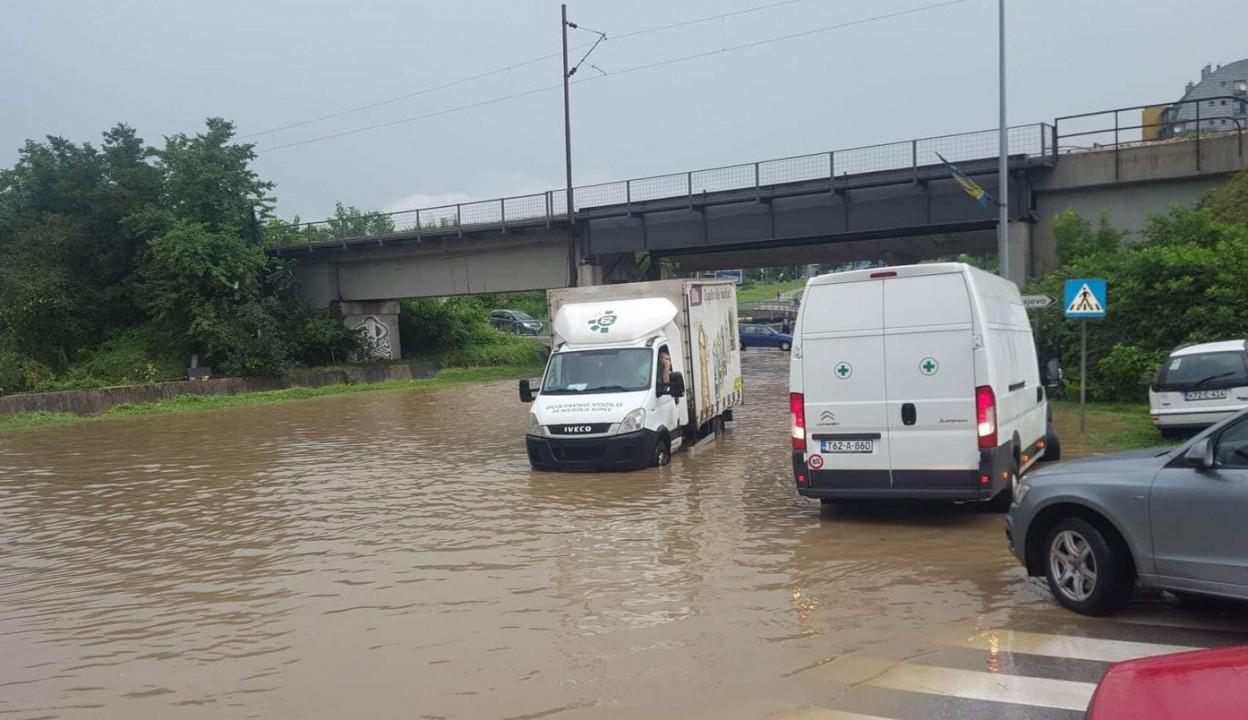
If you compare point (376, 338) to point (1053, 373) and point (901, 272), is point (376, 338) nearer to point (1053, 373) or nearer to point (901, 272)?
point (1053, 373)

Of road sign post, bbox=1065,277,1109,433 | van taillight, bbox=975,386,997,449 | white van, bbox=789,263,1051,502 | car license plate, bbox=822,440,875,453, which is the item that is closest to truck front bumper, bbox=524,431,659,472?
white van, bbox=789,263,1051,502

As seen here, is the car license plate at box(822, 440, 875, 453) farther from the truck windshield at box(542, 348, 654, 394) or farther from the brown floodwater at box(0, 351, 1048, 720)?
the truck windshield at box(542, 348, 654, 394)

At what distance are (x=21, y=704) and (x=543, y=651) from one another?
10.7 feet

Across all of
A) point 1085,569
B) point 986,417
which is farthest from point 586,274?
point 1085,569

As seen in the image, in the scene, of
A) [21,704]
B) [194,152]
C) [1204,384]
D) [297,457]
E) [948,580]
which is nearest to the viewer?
[21,704]

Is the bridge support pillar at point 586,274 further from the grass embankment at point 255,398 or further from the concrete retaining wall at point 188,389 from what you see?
the concrete retaining wall at point 188,389

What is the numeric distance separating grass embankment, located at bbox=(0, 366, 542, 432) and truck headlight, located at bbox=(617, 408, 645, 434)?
21446 millimetres

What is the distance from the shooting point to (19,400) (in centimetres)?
2936

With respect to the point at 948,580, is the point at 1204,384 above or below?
above

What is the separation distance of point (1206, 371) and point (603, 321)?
29.3 ft

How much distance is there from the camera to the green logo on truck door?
619 inches

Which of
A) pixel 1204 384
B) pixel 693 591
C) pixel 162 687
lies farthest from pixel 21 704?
pixel 1204 384

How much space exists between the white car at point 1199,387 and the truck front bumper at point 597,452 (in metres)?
7.43

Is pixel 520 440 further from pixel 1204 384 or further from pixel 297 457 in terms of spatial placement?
pixel 1204 384
